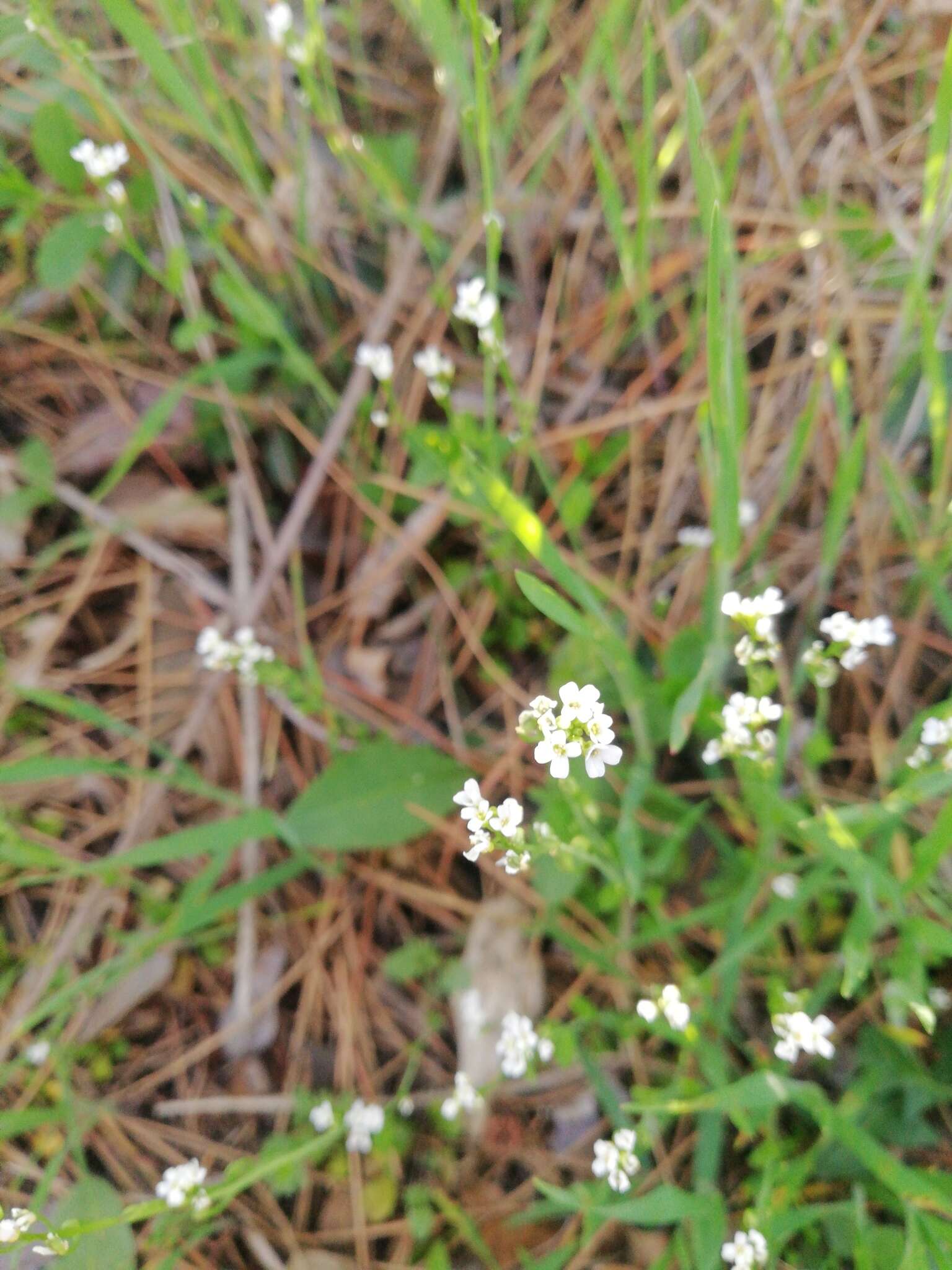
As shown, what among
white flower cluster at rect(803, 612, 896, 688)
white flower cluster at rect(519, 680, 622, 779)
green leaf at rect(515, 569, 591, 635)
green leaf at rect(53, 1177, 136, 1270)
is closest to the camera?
white flower cluster at rect(519, 680, 622, 779)

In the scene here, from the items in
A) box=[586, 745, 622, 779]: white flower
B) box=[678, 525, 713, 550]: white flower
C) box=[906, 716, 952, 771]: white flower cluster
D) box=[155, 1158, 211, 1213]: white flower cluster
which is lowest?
box=[155, 1158, 211, 1213]: white flower cluster

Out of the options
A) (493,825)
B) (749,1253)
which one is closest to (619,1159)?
(749,1253)

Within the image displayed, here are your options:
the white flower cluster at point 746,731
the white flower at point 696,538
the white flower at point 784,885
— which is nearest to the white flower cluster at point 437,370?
the white flower at point 696,538

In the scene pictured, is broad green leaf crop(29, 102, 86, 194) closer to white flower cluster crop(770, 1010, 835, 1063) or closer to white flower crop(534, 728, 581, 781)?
white flower crop(534, 728, 581, 781)

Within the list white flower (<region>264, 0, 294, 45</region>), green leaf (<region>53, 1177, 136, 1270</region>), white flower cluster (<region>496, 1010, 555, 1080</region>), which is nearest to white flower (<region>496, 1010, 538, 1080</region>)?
A: white flower cluster (<region>496, 1010, 555, 1080</region>)

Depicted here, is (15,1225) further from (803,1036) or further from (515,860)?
(803,1036)

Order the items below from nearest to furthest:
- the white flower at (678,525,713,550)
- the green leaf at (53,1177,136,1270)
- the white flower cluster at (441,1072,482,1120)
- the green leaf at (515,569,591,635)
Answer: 1. the green leaf at (515,569,591,635)
2. the green leaf at (53,1177,136,1270)
3. the white flower cluster at (441,1072,482,1120)
4. the white flower at (678,525,713,550)
